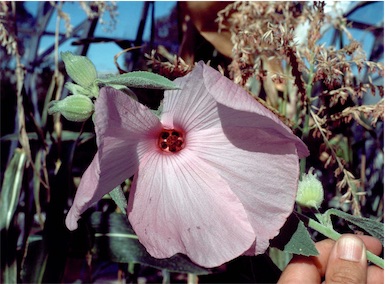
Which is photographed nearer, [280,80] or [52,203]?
[280,80]

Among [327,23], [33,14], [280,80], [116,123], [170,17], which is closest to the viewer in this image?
[116,123]

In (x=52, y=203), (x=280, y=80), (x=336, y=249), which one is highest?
(x=280, y=80)

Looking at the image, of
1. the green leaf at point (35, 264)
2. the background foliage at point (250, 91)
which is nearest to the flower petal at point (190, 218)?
the background foliage at point (250, 91)

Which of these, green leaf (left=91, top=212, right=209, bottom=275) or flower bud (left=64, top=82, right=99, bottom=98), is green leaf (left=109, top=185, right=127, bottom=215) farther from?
green leaf (left=91, top=212, right=209, bottom=275)

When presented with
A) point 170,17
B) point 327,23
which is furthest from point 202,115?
point 170,17

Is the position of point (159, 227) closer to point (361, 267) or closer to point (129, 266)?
point (361, 267)

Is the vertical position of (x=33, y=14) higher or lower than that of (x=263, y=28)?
lower
